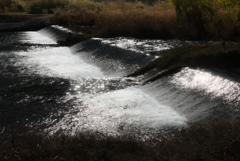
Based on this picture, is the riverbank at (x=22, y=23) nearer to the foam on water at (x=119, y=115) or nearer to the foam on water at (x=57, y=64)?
the foam on water at (x=57, y=64)

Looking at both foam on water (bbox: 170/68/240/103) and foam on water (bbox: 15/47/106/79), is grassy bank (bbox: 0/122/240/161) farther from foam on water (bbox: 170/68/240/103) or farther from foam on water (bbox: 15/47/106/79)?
foam on water (bbox: 15/47/106/79)

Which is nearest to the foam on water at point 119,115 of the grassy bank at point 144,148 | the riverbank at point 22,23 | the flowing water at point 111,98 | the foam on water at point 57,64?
the flowing water at point 111,98

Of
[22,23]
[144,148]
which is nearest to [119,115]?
[144,148]

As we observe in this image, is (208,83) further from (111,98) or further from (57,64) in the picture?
(57,64)

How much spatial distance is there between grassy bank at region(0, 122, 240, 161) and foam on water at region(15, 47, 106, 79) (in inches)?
235

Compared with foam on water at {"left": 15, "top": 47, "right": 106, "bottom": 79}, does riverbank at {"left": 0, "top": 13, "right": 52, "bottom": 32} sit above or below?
above

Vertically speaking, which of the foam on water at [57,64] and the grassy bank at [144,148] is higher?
the grassy bank at [144,148]

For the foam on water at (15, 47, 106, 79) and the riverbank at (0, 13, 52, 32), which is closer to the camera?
the foam on water at (15, 47, 106, 79)

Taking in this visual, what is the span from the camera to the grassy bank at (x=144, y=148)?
4059 mm

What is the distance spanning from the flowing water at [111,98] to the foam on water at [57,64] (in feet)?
0.12

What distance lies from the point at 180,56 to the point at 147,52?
2.55 metres

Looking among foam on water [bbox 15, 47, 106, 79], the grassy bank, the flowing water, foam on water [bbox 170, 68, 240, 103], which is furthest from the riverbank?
the grassy bank

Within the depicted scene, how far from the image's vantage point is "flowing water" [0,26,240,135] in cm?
613

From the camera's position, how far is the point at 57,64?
42.5ft
